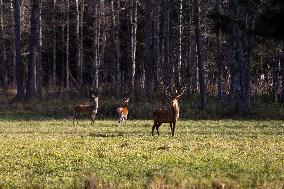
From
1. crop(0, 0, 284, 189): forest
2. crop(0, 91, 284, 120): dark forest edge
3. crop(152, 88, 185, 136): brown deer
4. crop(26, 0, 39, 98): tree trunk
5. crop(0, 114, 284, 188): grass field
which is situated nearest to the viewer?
crop(0, 0, 284, 189): forest

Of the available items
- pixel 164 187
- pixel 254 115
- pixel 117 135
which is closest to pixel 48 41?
pixel 254 115

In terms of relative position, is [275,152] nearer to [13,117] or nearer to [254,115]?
[254,115]

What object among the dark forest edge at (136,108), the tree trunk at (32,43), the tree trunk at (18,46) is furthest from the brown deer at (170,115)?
the tree trunk at (18,46)

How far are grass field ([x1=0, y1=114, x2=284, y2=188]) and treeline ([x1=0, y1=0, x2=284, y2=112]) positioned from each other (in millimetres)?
6041

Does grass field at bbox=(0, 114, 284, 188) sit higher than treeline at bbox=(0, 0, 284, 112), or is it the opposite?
treeline at bbox=(0, 0, 284, 112)

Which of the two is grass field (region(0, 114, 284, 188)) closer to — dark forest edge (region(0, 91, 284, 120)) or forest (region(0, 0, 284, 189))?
forest (region(0, 0, 284, 189))

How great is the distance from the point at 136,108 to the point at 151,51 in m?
17.7

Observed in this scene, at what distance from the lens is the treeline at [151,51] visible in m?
36.5

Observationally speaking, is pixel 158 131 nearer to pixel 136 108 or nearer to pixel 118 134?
pixel 118 134

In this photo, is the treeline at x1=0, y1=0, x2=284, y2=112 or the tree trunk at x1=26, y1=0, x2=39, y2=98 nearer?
the treeline at x1=0, y1=0, x2=284, y2=112

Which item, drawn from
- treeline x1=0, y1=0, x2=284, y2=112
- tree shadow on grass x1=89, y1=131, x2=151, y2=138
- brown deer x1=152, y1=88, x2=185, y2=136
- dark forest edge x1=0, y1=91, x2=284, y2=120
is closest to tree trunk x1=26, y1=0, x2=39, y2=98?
treeline x1=0, y1=0, x2=284, y2=112

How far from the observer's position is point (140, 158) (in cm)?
1636

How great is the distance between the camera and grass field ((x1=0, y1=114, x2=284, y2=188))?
13.2 meters

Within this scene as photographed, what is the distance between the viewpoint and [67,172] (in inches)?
566
